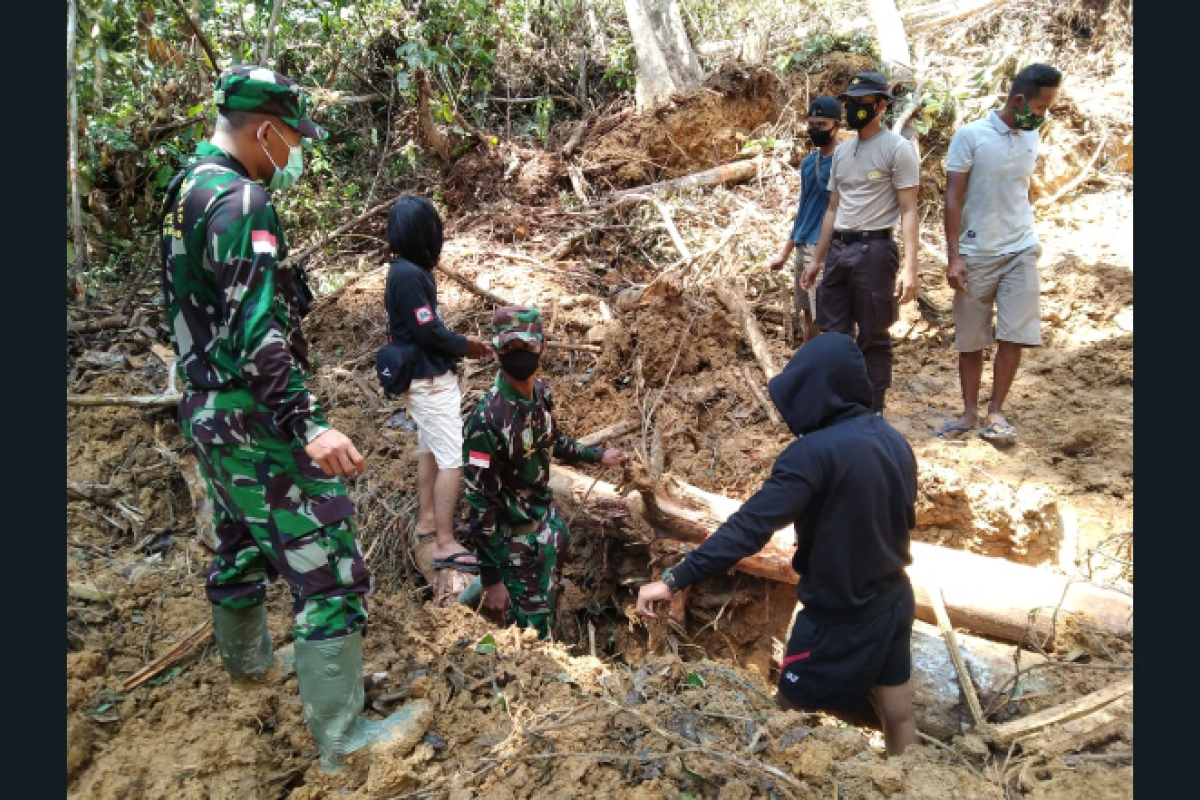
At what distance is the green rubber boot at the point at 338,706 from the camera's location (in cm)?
253

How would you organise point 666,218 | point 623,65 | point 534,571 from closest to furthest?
point 534,571, point 666,218, point 623,65

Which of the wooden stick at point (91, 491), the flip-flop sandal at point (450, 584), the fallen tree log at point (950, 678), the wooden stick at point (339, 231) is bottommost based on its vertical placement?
the fallen tree log at point (950, 678)

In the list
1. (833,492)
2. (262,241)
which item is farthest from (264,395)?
(833,492)

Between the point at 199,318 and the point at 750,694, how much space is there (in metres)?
2.54

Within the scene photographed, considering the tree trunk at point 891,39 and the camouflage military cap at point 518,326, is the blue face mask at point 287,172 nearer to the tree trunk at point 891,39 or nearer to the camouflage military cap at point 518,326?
the camouflage military cap at point 518,326

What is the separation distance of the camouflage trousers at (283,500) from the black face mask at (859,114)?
3.98 m

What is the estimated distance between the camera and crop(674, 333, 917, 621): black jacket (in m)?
2.65

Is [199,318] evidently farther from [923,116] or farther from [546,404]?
[923,116]

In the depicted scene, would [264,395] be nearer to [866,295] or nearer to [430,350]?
[430,350]

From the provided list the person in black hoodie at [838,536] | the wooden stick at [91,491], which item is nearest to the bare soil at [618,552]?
the wooden stick at [91,491]

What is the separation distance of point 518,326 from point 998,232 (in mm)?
3123

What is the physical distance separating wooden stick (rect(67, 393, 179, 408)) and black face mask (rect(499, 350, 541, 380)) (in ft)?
7.48

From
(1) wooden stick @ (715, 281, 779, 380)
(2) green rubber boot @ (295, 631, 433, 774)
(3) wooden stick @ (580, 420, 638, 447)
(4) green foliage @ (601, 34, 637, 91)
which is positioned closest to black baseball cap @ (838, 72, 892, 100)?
→ (1) wooden stick @ (715, 281, 779, 380)

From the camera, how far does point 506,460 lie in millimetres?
3793
